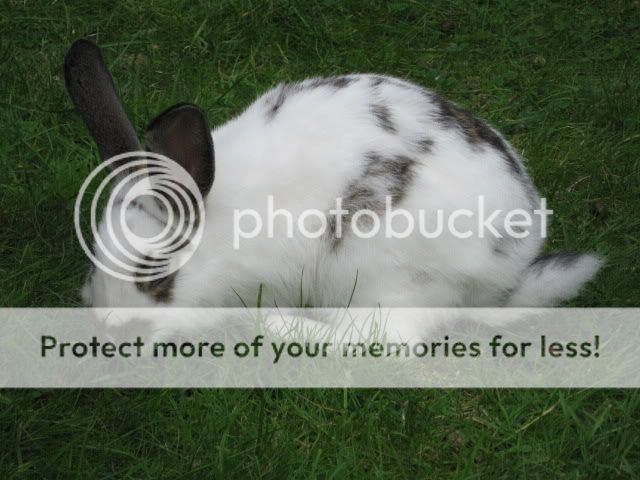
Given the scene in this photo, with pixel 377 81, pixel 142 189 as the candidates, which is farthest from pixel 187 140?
pixel 377 81

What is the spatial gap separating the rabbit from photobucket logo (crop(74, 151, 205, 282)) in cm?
2

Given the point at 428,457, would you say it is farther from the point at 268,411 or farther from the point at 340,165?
the point at 340,165

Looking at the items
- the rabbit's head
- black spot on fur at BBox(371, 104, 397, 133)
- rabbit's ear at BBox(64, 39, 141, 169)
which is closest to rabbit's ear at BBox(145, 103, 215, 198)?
the rabbit's head

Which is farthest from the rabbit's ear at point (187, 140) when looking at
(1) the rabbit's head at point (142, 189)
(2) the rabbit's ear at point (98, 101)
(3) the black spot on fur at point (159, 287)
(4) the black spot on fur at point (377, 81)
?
(4) the black spot on fur at point (377, 81)

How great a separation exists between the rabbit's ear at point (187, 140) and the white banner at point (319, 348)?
46 cm

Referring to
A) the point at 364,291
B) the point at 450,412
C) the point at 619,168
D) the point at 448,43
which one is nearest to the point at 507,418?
the point at 450,412

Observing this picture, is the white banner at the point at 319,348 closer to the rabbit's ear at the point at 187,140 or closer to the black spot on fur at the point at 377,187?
the black spot on fur at the point at 377,187

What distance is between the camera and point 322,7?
5.30 metres

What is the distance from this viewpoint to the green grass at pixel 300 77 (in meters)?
2.97

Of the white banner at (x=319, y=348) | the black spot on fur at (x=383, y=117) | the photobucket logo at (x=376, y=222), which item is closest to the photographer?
the white banner at (x=319, y=348)

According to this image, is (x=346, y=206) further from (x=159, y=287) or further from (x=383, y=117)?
(x=159, y=287)

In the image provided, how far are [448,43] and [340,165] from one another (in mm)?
2039

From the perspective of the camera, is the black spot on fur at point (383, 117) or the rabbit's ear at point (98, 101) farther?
the black spot on fur at point (383, 117)

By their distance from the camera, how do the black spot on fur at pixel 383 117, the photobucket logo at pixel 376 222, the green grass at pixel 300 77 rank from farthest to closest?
the black spot on fur at pixel 383 117
the photobucket logo at pixel 376 222
the green grass at pixel 300 77
